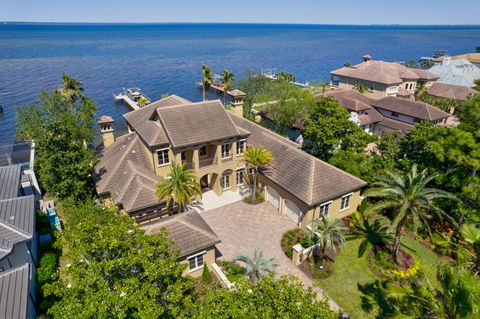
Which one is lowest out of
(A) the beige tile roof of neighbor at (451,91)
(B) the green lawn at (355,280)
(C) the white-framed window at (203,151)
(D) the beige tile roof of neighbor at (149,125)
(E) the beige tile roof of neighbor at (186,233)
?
(B) the green lawn at (355,280)

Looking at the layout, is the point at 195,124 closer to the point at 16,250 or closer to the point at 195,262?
the point at 195,262

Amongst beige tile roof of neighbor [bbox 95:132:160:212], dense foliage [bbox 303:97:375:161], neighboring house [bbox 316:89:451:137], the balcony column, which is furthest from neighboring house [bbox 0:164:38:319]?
neighboring house [bbox 316:89:451:137]

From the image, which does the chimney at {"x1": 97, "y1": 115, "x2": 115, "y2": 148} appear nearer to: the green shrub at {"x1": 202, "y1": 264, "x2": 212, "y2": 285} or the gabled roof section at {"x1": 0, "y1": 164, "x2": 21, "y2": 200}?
the gabled roof section at {"x1": 0, "y1": 164, "x2": 21, "y2": 200}

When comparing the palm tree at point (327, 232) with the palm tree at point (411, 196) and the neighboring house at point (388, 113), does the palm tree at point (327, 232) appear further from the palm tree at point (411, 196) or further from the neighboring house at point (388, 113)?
the neighboring house at point (388, 113)

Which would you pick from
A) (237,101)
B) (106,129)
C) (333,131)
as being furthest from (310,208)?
(106,129)

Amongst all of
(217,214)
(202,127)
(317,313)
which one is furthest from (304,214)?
(317,313)

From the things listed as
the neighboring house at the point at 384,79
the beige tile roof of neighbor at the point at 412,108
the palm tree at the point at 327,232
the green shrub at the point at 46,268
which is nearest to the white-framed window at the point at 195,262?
the palm tree at the point at 327,232
